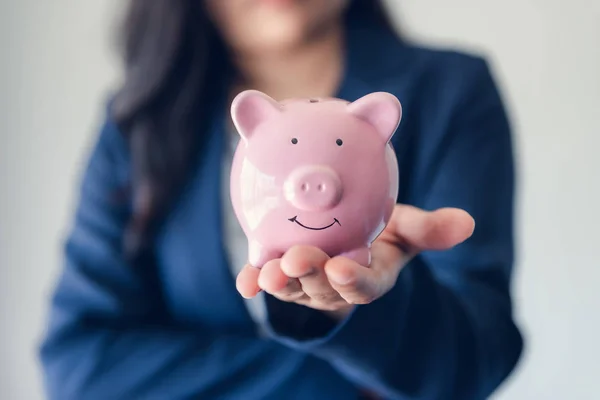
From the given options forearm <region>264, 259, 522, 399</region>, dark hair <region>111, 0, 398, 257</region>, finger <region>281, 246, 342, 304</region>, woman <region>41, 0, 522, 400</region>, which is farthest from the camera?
dark hair <region>111, 0, 398, 257</region>

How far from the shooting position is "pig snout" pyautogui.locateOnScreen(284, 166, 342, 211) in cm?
27

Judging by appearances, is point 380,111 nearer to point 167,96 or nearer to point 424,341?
point 424,341

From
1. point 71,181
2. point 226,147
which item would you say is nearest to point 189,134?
point 226,147

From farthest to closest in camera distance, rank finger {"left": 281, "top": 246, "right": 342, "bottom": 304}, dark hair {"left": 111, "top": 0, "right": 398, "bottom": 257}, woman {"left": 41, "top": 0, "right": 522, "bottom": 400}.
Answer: dark hair {"left": 111, "top": 0, "right": 398, "bottom": 257} → woman {"left": 41, "top": 0, "right": 522, "bottom": 400} → finger {"left": 281, "top": 246, "right": 342, "bottom": 304}

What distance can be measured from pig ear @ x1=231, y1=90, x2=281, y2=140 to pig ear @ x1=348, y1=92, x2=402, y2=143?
0.04 metres

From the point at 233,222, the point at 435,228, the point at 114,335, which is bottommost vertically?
the point at 114,335

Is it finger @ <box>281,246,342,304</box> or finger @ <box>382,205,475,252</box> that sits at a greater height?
finger @ <box>281,246,342,304</box>

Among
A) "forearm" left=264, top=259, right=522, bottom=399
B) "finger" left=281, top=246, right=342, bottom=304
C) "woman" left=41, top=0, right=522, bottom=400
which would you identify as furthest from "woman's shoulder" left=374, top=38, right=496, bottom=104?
"finger" left=281, top=246, right=342, bottom=304

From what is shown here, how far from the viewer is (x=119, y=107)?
0.65 m

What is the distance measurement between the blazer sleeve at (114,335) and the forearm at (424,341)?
0.17 m

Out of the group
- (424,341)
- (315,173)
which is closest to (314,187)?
(315,173)

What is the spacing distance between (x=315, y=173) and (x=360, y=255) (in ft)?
0.17

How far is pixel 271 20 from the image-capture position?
1.83 ft

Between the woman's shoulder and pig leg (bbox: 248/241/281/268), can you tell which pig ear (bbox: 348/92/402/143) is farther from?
the woman's shoulder
